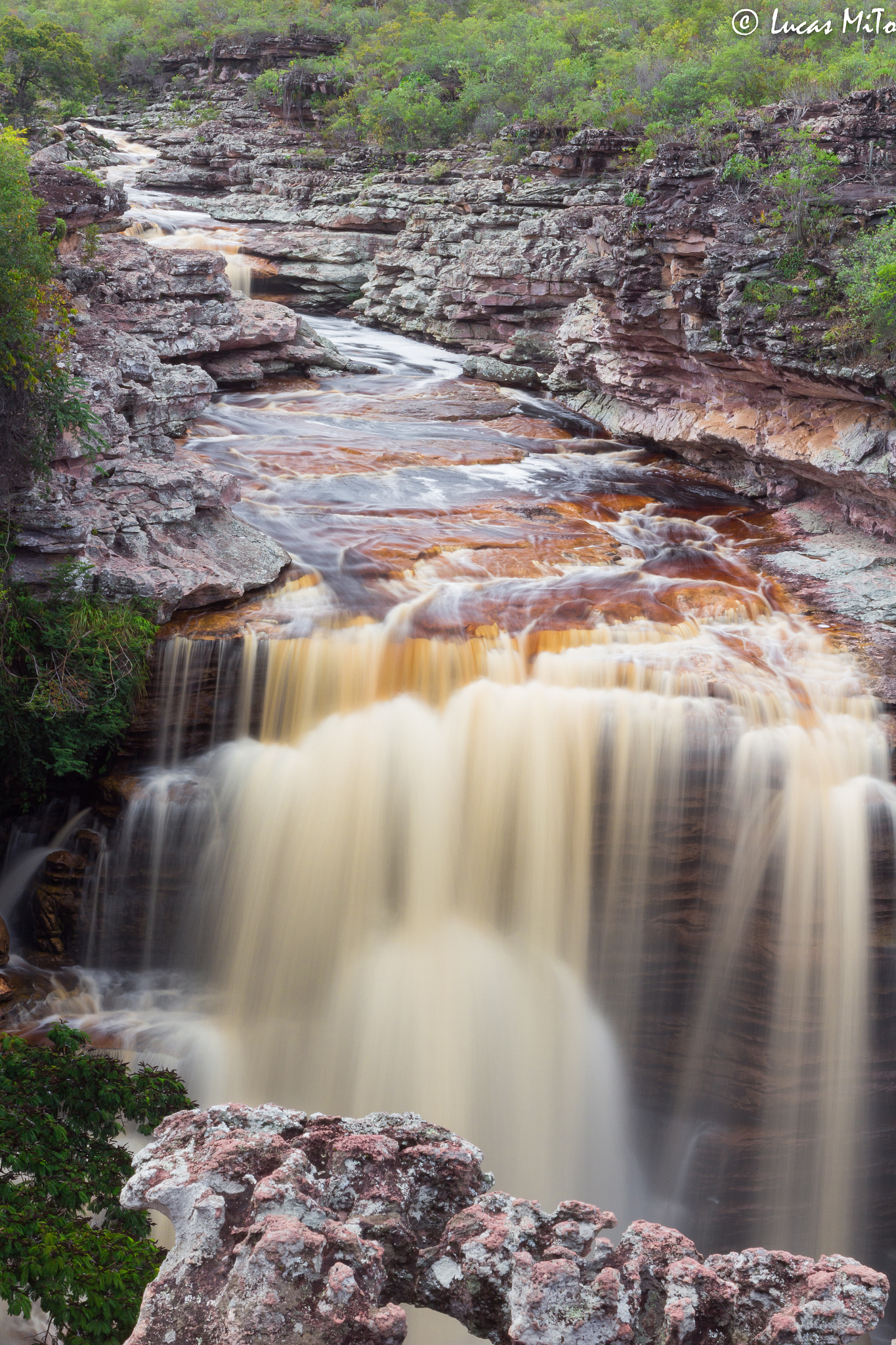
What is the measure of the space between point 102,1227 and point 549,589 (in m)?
7.86

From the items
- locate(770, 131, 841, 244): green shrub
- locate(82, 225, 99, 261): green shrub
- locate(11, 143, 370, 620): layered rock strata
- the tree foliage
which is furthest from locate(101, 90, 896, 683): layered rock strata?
the tree foliage

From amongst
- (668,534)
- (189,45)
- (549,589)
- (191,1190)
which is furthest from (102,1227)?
(189,45)

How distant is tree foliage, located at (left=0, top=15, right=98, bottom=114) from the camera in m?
A: 38.2

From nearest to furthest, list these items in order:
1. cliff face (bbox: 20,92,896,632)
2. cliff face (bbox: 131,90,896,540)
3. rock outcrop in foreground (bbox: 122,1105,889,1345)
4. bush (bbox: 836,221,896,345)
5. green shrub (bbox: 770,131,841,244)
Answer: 1. rock outcrop in foreground (bbox: 122,1105,889,1345)
2. cliff face (bbox: 20,92,896,632)
3. bush (bbox: 836,221,896,345)
4. cliff face (bbox: 131,90,896,540)
5. green shrub (bbox: 770,131,841,244)

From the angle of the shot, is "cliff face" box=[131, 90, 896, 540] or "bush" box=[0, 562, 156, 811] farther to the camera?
"cliff face" box=[131, 90, 896, 540]

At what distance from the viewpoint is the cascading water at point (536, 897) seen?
7410 millimetres

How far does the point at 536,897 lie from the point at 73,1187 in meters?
4.82

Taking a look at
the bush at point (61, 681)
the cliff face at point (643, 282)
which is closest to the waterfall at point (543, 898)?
the bush at point (61, 681)

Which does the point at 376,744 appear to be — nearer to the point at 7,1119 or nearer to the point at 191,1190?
the point at 7,1119

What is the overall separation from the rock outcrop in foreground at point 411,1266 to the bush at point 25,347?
7.23m

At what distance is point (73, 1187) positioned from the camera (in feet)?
13.2

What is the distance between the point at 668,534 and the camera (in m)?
12.8

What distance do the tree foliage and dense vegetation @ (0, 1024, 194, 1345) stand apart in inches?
1718

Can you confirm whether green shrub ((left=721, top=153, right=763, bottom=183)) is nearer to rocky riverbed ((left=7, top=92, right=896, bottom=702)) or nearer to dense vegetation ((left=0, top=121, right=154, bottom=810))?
rocky riverbed ((left=7, top=92, right=896, bottom=702))
